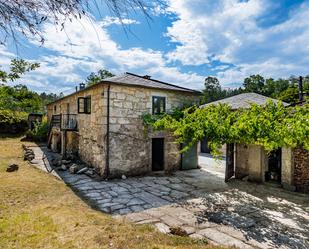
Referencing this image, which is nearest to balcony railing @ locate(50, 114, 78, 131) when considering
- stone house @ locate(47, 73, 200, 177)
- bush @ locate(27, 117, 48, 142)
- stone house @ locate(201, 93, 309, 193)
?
stone house @ locate(47, 73, 200, 177)

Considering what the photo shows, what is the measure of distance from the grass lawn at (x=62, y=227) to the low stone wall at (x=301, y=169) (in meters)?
6.67

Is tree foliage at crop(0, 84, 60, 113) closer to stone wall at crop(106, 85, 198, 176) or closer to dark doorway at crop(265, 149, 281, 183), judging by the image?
stone wall at crop(106, 85, 198, 176)

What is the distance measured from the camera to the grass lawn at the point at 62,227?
186 inches

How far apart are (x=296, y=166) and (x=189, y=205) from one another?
5.29 metres

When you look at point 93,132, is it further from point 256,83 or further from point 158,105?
point 256,83

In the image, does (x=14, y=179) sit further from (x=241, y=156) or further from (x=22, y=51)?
(x=241, y=156)

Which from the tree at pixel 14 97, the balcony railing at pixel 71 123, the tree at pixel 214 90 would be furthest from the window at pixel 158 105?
the tree at pixel 214 90

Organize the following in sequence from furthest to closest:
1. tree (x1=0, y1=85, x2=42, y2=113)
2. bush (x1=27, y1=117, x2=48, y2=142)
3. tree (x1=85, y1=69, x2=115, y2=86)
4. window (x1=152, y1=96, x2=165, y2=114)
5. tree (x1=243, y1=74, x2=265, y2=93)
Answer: tree (x1=243, y1=74, x2=265, y2=93) < tree (x1=85, y1=69, x2=115, y2=86) < bush (x1=27, y1=117, x2=48, y2=142) < window (x1=152, y1=96, x2=165, y2=114) < tree (x1=0, y1=85, x2=42, y2=113)

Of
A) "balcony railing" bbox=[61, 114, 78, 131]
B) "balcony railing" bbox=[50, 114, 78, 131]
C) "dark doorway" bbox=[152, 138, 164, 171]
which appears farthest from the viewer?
"balcony railing" bbox=[50, 114, 78, 131]

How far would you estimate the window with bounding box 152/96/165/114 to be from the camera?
12266mm

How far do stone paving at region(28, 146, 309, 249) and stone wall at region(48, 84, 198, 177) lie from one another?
92 centimetres

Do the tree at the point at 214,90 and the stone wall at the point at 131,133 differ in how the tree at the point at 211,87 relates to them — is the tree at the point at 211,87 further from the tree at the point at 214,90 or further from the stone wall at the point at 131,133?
the stone wall at the point at 131,133

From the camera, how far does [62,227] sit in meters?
5.43

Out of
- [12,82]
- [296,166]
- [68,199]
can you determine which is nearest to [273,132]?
[296,166]
